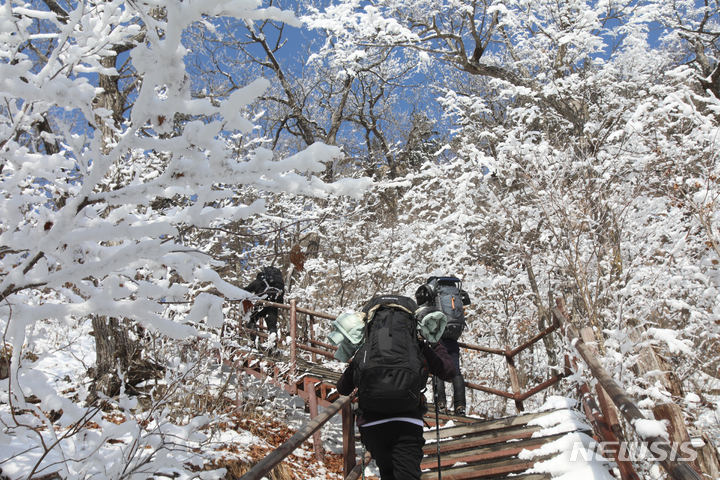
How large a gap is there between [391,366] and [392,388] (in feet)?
0.40

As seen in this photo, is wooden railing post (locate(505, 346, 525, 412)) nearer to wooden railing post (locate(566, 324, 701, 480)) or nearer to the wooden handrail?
wooden railing post (locate(566, 324, 701, 480))

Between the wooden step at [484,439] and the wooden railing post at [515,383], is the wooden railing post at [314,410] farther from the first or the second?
the wooden railing post at [515,383]

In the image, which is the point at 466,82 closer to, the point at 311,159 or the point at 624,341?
the point at 624,341

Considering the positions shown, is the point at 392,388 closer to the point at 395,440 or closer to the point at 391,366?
the point at 391,366

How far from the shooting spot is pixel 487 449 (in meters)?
3.49

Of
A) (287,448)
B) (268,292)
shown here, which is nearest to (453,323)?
(287,448)

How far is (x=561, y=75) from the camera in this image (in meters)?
7.99

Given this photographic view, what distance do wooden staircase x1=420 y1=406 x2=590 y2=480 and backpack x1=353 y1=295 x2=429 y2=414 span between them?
3.45 feet

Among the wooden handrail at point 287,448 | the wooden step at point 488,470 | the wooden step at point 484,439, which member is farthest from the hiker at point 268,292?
the wooden handrail at point 287,448

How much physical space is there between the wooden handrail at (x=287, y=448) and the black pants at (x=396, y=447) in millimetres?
245

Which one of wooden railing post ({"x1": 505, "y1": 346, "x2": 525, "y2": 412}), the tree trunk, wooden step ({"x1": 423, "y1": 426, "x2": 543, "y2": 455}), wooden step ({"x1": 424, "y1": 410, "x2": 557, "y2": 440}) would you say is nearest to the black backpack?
the tree trunk

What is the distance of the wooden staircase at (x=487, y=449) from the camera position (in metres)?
3.14

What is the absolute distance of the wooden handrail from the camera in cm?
168

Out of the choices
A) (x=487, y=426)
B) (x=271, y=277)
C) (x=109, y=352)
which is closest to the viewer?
(x=487, y=426)
